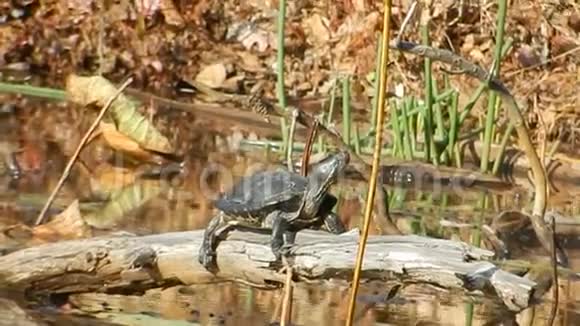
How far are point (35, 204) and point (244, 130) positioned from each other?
78.7 inches

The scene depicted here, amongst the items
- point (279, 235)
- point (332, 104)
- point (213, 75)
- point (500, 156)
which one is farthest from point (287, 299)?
point (213, 75)

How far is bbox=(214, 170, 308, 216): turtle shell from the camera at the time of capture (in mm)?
3238

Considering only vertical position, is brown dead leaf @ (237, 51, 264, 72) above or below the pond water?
above

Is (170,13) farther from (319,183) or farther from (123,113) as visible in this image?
(319,183)

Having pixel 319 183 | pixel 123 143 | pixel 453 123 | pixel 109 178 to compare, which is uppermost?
pixel 319 183

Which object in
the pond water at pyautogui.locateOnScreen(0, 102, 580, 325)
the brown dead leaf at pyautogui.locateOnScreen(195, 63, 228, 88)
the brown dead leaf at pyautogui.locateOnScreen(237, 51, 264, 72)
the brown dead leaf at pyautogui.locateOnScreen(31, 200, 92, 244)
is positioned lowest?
the pond water at pyautogui.locateOnScreen(0, 102, 580, 325)

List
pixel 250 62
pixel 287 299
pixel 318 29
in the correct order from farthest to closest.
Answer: pixel 318 29 → pixel 250 62 → pixel 287 299

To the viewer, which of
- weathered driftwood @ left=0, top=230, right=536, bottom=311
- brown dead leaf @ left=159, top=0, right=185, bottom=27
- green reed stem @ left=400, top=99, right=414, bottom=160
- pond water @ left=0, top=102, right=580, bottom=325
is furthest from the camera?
brown dead leaf @ left=159, top=0, right=185, bottom=27

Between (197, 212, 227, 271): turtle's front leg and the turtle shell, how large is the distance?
26 millimetres

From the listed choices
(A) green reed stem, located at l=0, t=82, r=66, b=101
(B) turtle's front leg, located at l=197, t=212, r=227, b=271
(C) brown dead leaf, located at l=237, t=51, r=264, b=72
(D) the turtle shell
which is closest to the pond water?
(A) green reed stem, located at l=0, t=82, r=66, b=101

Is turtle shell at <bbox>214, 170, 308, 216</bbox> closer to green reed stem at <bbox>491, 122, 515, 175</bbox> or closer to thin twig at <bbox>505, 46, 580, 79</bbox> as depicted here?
green reed stem at <bbox>491, 122, 515, 175</bbox>

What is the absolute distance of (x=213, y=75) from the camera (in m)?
7.71

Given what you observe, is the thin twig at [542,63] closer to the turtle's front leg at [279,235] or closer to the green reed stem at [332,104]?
the green reed stem at [332,104]

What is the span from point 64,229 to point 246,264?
1000 mm
